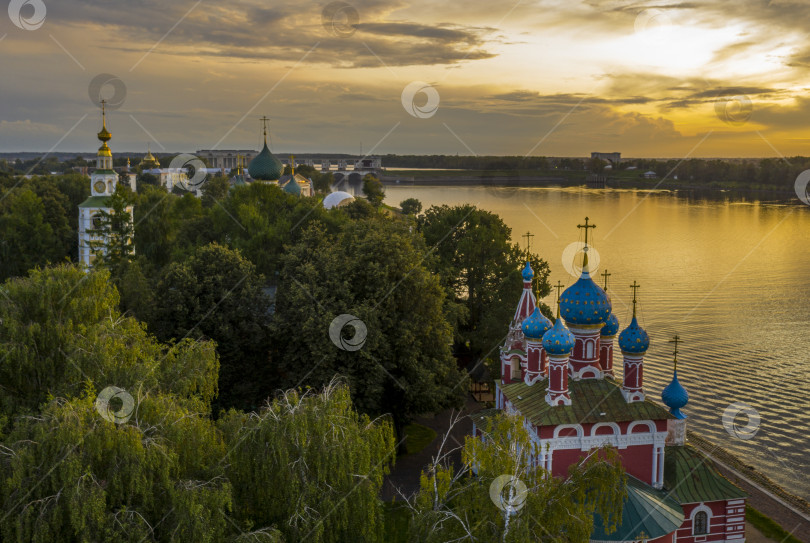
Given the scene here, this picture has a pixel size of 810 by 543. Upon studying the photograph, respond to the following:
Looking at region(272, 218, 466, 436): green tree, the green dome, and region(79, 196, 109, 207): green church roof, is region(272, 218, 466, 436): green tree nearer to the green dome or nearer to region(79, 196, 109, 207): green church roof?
region(79, 196, 109, 207): green church roof

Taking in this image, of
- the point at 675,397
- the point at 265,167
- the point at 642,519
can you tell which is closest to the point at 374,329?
the point at 675,397

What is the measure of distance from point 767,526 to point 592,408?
205 inches

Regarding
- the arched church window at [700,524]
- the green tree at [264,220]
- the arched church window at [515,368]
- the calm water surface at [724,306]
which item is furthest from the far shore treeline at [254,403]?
the calm water surface at [724,306]

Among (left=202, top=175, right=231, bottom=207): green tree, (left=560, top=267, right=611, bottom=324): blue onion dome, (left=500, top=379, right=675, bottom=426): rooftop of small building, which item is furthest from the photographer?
(left=202, top=175, right=231, bottom=207): green tree

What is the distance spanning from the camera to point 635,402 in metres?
14.3

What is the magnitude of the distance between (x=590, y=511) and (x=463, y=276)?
1995cm

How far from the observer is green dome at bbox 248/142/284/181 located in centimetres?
4391

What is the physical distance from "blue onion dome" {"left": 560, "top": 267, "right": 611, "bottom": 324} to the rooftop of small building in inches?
52.0

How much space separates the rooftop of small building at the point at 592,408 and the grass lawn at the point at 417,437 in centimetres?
590

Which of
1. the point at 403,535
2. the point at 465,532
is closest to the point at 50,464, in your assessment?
the point at 465,532

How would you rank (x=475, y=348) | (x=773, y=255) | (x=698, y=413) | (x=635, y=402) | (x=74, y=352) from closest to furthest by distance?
(x=74, y=352) < (x=635, y=402) < (x=698, y=413) < (x=475, y=348) < (x=773, y=255)

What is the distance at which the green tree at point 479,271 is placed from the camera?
2447 cm

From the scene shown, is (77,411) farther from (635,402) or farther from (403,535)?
(635,402)

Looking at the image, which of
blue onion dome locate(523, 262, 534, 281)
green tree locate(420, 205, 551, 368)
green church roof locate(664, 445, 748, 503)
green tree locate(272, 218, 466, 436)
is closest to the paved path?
green tree locate(272, 218, 466, 436)
